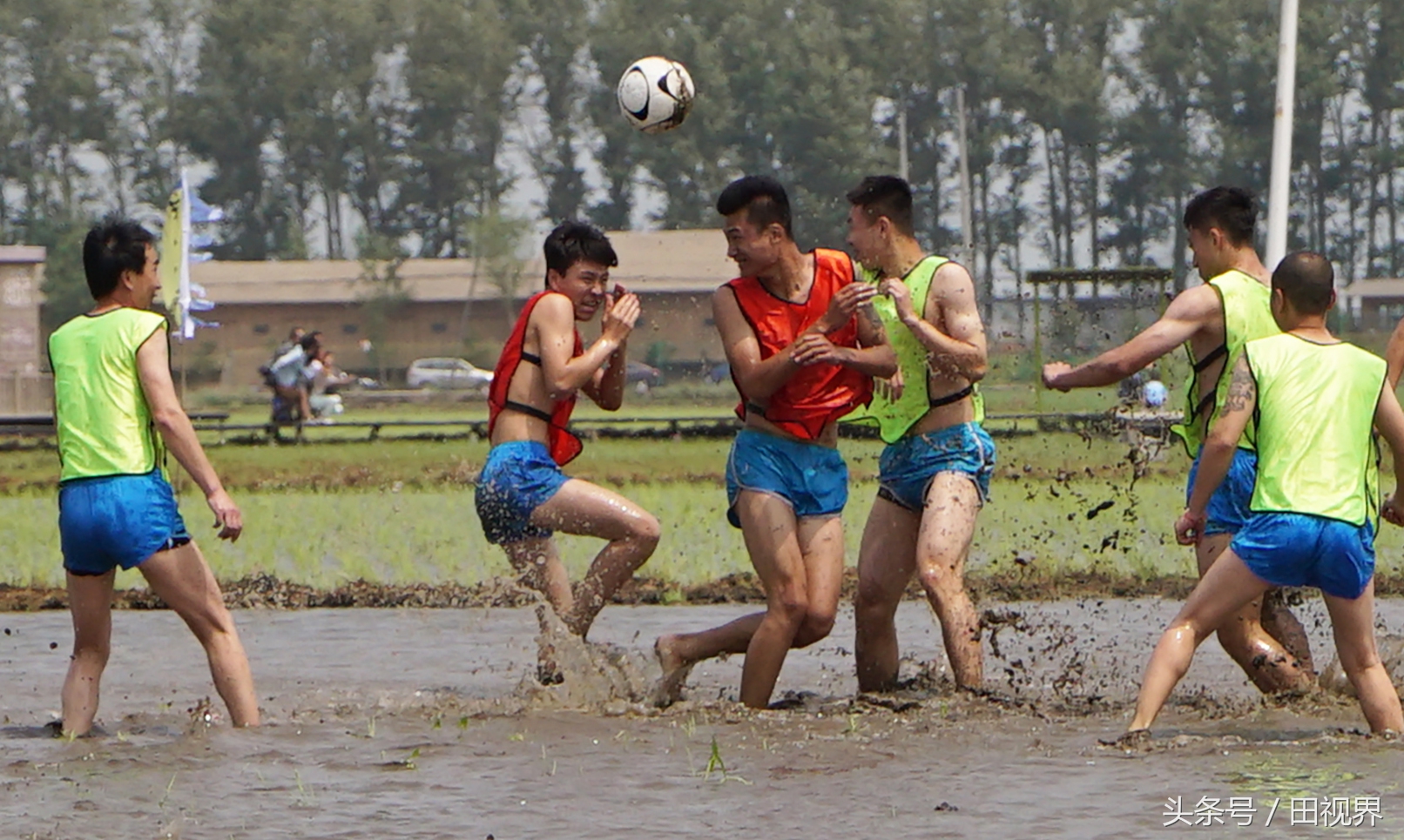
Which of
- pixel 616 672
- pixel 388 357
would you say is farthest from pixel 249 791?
pixel 388 357

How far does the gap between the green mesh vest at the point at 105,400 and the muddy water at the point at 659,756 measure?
3.18ft

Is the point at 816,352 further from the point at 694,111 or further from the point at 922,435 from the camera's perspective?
the point at 694,111

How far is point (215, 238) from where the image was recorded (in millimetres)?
86875

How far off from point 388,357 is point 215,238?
15.5 metres

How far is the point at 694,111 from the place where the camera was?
7494 cm

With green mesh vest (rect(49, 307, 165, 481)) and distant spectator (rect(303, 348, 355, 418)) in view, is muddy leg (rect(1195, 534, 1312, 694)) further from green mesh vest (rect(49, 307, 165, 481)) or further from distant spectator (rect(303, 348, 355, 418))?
distant spectator (rect(303, 348, 355, 418))

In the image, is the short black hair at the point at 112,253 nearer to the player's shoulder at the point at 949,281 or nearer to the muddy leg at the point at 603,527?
the muddy leg at the point at 603,527

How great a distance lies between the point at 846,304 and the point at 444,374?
6332cm

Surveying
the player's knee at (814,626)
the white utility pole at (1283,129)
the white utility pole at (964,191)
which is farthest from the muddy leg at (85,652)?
the white utility pole at (964,191)

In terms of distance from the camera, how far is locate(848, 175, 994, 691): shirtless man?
7.65 m

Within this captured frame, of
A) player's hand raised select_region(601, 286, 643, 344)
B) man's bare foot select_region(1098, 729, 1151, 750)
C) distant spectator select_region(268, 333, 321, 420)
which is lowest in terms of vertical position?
distant spectator select_region(268, 333, 321, 420)

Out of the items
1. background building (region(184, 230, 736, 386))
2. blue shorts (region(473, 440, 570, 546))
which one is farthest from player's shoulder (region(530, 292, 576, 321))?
background building (region(184, 230, 736, 386))

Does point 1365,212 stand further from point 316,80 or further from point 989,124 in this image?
point 316,80

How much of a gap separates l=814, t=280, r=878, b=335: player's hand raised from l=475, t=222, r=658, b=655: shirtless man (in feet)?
2.78
